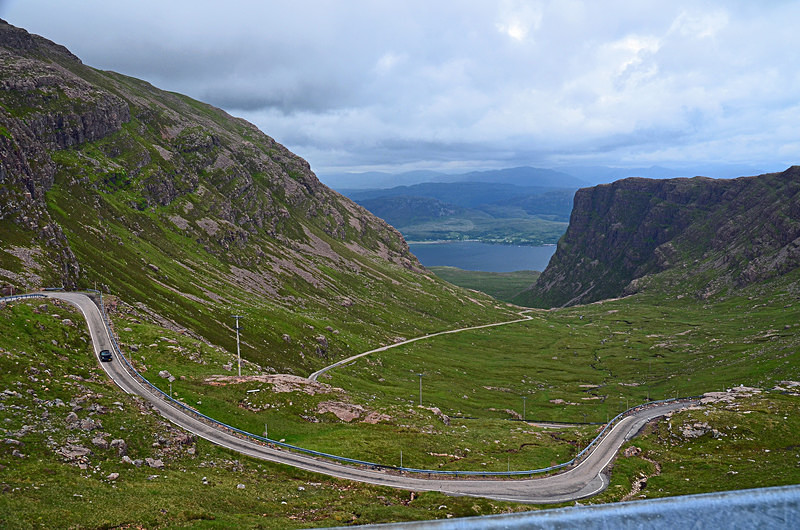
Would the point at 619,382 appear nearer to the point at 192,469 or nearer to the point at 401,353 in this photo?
the point at 401,353

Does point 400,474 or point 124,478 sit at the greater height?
point 124,478

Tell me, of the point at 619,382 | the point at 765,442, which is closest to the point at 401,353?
the point at 619,382

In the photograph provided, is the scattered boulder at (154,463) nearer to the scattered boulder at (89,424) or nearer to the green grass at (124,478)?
the green grass at (124,478)

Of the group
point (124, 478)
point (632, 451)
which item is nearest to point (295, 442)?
point (124, 478)

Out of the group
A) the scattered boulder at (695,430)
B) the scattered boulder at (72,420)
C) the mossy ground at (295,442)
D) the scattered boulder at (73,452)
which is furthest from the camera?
the scattered boulder at (695,430)

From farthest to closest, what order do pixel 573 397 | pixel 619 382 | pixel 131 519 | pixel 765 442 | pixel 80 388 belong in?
pixel 619 382
pixel 573 397
pixel 765 442
pixel 80 388
pixel 131 519

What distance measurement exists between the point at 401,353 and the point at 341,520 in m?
136

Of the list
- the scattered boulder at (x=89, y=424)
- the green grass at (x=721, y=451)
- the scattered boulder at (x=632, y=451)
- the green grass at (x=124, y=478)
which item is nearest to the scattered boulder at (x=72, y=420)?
the green grass at (x=124, y=478)

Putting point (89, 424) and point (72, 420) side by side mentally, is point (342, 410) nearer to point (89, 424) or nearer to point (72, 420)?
point (89, 424)

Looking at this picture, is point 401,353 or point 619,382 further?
point 401,353

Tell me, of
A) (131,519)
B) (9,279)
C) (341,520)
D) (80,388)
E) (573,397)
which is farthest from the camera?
(573,397)

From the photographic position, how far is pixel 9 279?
277 ft

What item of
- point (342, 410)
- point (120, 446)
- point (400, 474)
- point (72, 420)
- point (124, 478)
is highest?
point (72, 420)

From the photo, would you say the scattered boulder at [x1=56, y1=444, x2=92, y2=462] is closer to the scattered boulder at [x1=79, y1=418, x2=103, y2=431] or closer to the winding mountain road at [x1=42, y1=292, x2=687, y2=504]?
the scattered boulder at [x1=79, y1=418, x2=103, y2=431]
